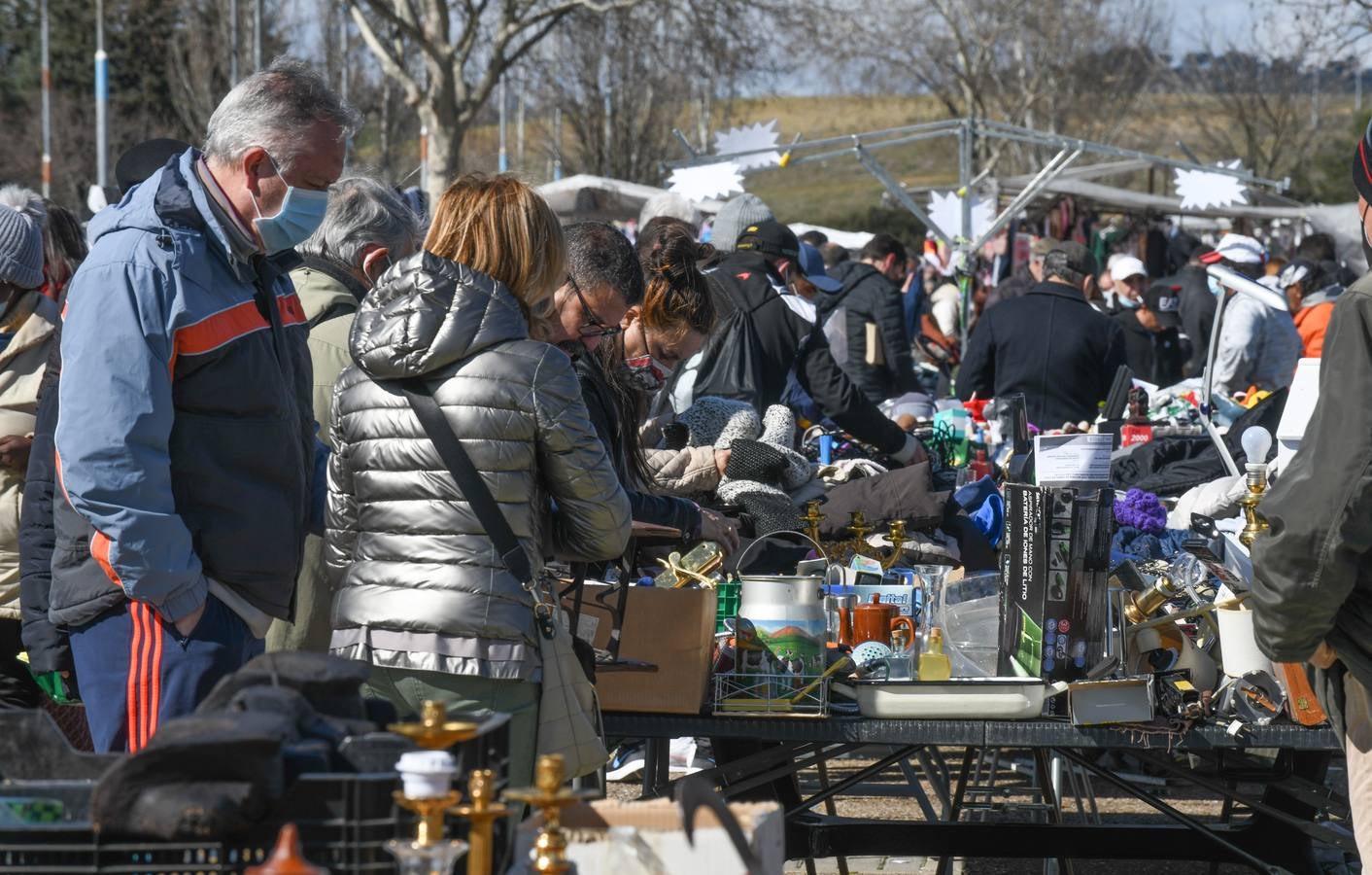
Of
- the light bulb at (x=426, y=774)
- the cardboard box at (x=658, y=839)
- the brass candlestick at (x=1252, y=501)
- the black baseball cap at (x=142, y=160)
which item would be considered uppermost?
the black baseball cap at (x=142, y=160)

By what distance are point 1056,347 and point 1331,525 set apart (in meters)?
4.80

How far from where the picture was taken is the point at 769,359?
5.67 m

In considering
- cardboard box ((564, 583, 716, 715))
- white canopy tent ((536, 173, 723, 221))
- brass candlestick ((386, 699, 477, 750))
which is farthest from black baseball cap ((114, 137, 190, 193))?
white canopy tent ((536, 173, 723, 221))

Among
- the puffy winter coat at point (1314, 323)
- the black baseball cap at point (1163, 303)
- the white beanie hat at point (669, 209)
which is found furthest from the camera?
the black baseball cap at point (1163, 303)

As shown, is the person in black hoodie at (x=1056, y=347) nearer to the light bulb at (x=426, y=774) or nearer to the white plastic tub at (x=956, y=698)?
the white plastic tub at (x=956, y=698)

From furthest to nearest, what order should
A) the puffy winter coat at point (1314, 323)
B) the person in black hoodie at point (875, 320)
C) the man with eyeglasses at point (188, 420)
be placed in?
the person in black hoodie at point (875, 320)
the puffy winter coat at point (1314, 323)
the man with eyeglasses at point (188, 420)

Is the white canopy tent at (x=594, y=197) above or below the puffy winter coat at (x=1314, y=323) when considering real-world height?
above

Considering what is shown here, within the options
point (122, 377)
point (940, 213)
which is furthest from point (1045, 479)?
point (940, 213)

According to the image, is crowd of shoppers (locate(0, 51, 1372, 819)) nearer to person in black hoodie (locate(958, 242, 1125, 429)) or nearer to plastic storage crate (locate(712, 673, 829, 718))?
plastic storage crate (locate(712, 673, 829, 718))

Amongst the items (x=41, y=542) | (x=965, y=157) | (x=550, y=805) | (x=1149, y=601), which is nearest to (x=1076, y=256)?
(x=1149, y=601)

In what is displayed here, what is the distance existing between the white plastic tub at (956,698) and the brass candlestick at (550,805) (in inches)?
63.5

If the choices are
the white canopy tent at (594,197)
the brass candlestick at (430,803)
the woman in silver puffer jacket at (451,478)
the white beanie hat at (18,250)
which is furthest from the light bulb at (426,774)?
the white canopy tent at (594,197)

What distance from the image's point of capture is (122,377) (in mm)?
2537

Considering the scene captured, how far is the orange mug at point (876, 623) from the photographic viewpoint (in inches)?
134
